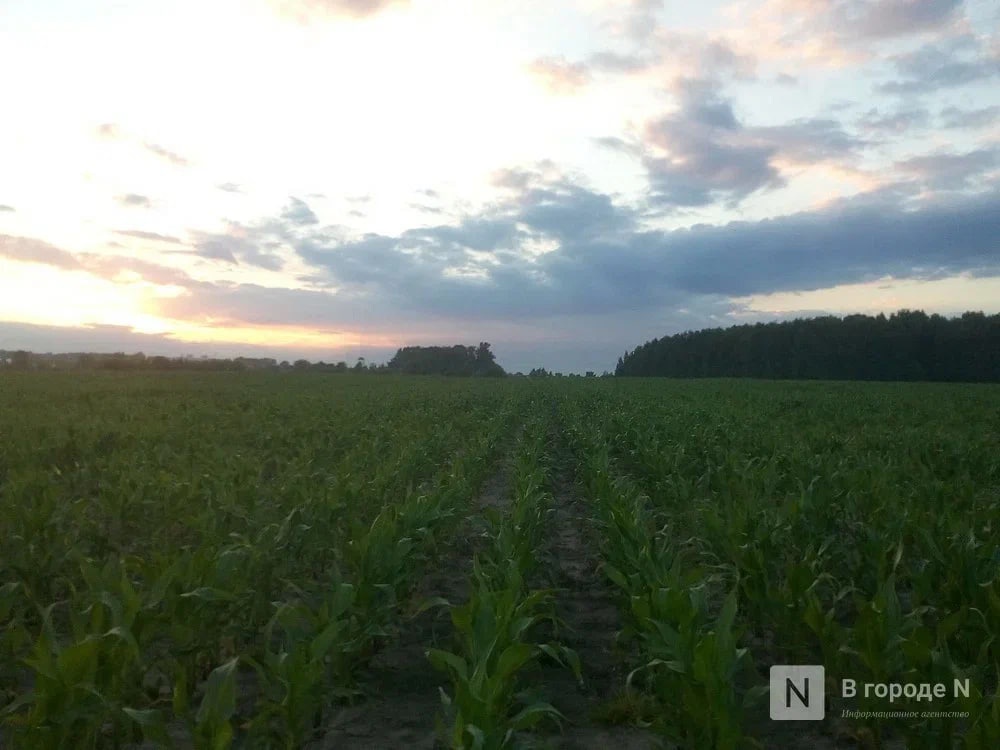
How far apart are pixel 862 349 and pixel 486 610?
83.0 meters

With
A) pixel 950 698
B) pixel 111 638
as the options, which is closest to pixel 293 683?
pixel 111 638

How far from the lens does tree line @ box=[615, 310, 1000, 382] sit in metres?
70.2

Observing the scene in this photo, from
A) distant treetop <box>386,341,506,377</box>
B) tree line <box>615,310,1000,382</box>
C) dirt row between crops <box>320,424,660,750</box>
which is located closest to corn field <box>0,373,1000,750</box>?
dirt row between crops <box>320,424,660,750</box>

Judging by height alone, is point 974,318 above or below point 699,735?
above

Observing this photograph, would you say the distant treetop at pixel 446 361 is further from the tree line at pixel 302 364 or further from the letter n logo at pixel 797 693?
the letter n logo at pixel 797 693

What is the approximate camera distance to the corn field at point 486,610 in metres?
3.41

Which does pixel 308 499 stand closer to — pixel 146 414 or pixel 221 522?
pixel 221 522

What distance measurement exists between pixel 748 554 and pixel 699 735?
1.91m

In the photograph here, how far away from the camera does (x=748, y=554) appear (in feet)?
16.9

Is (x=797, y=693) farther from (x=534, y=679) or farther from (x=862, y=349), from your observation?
(x=862, y=349)

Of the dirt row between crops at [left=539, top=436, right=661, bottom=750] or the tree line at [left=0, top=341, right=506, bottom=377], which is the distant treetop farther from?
the dirt row between crops at [left=539, top=436, right=661, bottom=750]

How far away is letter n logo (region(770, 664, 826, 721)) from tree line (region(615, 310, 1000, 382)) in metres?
75.7

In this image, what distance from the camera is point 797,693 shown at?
153 inches

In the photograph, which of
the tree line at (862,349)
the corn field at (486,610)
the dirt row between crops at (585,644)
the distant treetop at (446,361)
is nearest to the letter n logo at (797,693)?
the corn field at (486,610)
